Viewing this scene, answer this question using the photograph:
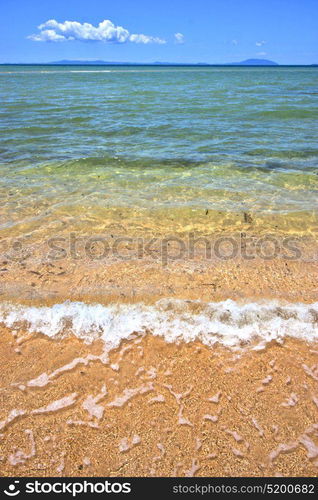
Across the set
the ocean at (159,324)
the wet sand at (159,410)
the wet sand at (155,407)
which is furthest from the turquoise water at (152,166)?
the wet sand at (159,410)

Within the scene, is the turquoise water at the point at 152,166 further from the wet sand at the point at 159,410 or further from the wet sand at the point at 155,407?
the wet sand at the point at 159,410

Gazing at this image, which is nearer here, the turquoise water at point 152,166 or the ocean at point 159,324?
the ocean at point 159,324

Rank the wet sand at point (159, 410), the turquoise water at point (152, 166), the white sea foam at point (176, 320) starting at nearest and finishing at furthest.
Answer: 1. the wet sand at point (159, 410)
2. the white sea foam at point (176, 320)
3. the turquoise water at point (152, 166)

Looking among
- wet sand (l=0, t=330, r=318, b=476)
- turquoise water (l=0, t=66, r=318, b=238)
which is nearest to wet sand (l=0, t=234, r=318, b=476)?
wet sand (l=0, t=330, r=318, b=476)

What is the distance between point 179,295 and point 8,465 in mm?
2072

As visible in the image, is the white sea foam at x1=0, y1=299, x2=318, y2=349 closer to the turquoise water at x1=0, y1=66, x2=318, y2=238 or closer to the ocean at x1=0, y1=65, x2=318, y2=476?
the ocean at x1=0, y1=65, x2=318, y2=476

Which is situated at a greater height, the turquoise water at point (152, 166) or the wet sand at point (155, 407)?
the turquoise water at point (152, 166)

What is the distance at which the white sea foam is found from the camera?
291 centimetres

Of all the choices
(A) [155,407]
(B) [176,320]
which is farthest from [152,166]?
(A) [155,407]

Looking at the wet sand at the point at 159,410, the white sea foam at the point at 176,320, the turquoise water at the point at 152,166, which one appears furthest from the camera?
the turquoise water at the point at 152,166

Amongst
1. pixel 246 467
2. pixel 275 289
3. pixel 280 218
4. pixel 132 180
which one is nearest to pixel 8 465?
pixel 246 467

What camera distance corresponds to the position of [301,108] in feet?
55.3

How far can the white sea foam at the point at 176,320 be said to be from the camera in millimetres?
2914

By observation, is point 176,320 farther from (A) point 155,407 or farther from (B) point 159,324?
(A) point 155,407
